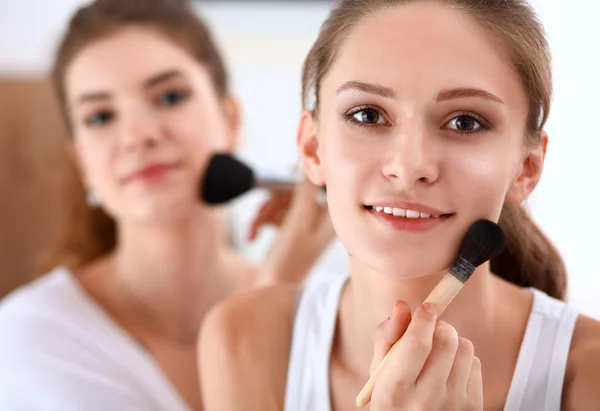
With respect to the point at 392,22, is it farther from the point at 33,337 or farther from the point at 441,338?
the point at 33,337

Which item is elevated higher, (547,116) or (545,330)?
(547,116)

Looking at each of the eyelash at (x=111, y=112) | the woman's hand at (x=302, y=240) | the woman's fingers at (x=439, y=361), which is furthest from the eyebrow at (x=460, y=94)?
the eyelash at (x=111, y=112)

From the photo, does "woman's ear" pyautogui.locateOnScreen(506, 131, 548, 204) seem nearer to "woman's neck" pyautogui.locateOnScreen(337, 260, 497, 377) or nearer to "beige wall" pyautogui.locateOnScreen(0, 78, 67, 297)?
"woman's neck" pyautogui.locateOnScreen(337, 260, 497, 377)

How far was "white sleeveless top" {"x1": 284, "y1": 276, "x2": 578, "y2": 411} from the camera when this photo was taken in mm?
406

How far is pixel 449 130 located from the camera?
376 millimetres

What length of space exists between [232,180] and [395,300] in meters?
0.25

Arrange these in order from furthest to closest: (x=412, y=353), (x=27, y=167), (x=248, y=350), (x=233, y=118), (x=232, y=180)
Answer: (x=27, y=167)
(x=233, y=118)
(x=232, y=180)
(x=248, y=350)
(x=412, y=353)

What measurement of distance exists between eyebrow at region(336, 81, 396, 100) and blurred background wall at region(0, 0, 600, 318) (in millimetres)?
80

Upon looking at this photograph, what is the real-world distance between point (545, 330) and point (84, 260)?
583mm

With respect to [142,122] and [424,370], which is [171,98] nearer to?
[142,122]

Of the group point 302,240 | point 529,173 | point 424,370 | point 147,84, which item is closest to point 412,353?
point 424,370

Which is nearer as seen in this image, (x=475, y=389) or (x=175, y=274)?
(x=475, y=389)

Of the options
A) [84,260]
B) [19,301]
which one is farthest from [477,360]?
[84,260]

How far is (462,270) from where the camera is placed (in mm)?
372
